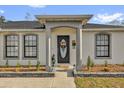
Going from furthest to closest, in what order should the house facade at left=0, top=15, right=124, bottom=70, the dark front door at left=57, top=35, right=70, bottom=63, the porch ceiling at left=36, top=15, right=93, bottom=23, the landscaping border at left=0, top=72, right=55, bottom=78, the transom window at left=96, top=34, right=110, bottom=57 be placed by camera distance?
the transom window at left=96, top=34, right=110, bottom=57 → the dark front door at left=57, top=35, right=70, bottom=63 → the house facade at left=0, top=15, right=124, bottom=70 → the porch ceiling at left=36, top=15, right=93, bottom=23 → the landscaping border at left=0, top=72, right=55, bottom=78

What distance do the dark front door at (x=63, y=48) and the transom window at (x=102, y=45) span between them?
7.15 ft

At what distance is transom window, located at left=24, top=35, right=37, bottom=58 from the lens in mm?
22938

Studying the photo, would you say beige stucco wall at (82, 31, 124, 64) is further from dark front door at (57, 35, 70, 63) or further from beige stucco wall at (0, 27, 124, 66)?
dark front door at (57, 35, 70, 63)

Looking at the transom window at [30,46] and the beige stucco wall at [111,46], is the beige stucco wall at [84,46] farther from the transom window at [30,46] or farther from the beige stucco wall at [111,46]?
the transom window at [30,46]

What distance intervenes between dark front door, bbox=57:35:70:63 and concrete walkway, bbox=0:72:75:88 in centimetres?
Result: 605

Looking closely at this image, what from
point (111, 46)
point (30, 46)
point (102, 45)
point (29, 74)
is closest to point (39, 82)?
point (29, 74)

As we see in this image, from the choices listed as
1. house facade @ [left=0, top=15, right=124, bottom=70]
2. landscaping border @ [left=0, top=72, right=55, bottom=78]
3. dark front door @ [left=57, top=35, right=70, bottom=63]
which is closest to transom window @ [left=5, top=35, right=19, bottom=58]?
house facade @ [left=0, top=15, right=124, bottom=70]

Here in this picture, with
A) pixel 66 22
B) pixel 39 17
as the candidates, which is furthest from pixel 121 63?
pixel 39 17

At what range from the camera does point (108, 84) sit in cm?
1415

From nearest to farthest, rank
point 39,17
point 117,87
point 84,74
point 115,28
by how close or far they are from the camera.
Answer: point 117,87, point 84,74, point 39,17, point 115,28

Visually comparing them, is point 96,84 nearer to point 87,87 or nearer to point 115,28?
point 87,87

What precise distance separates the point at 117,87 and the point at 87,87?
125 cm

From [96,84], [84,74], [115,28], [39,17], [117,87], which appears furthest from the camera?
[115,28]

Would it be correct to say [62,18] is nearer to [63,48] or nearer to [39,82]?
[63,48]
